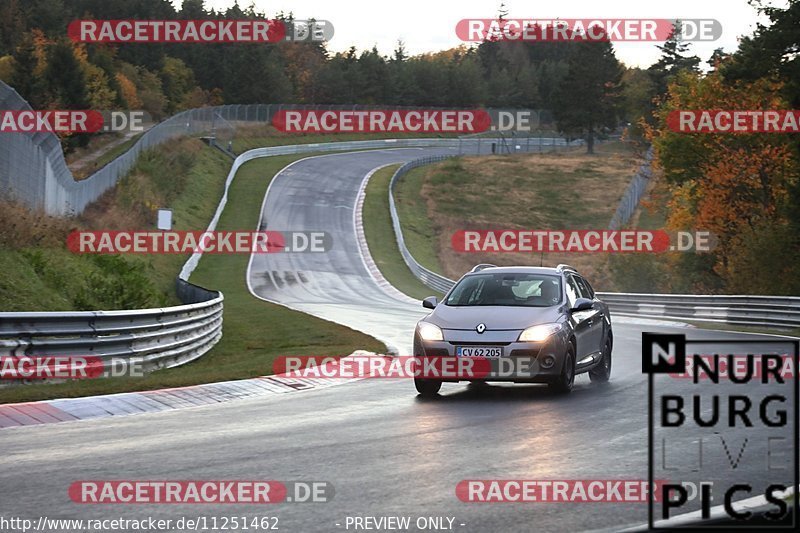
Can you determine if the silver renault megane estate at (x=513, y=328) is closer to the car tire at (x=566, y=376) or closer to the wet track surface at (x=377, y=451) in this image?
the car tire at (x=566, y=376)

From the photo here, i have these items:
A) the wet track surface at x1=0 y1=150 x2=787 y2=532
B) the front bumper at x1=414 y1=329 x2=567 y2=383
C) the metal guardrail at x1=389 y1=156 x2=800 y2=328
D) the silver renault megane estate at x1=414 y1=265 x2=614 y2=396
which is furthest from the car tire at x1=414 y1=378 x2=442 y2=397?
the metal guardrail at x1=389 y1=156 x2=800 y2=328

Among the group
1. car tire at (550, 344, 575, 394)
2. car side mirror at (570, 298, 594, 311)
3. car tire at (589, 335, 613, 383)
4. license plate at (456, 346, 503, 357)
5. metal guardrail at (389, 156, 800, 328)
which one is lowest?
metal guardrail at (389, 156, 800, 328)

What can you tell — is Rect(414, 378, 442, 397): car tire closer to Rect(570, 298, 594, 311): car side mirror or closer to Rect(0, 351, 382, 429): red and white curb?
Rect(0, 351, 382, 429): red and white curb

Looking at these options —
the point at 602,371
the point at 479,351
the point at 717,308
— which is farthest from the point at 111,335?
the point at 717,308

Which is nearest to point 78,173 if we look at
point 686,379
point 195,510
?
point 686,379

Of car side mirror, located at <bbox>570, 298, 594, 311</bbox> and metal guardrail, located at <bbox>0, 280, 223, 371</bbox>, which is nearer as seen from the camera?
metal guardrail, located at <bbox>0, 280, 223, 371</bbox>

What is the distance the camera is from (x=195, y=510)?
711 centimetres

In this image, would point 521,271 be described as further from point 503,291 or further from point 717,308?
point 717,308

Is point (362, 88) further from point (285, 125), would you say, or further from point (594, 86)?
point (285, 125)

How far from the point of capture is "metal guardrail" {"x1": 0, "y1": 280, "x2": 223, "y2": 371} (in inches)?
569

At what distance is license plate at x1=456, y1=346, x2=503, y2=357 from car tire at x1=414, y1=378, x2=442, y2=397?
23.9 inches

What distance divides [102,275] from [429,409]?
14.2 meters

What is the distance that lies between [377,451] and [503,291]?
5.77 m

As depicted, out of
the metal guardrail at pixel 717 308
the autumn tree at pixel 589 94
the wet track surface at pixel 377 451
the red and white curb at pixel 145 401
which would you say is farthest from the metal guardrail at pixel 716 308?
the autumn tree at pixel 589 94
